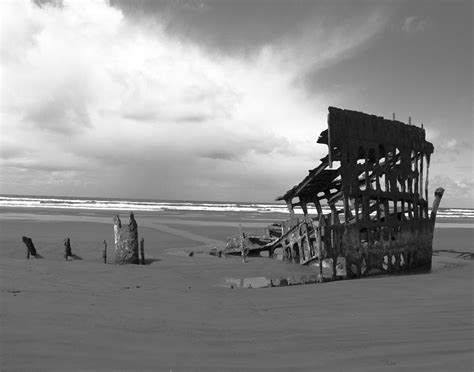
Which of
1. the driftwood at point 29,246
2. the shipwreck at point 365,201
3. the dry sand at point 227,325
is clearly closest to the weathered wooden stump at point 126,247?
the dry sand at point 227,325

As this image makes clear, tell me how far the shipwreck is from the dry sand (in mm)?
2072

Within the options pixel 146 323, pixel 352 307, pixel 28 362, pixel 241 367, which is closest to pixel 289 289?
pixel 352 307

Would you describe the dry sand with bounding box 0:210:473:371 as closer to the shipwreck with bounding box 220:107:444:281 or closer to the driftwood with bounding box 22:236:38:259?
the shipwreck with bounding box 220:107:444:281

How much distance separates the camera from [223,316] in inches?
203

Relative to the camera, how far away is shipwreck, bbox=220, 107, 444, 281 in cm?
1021

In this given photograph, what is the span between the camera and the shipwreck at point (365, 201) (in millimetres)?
10211

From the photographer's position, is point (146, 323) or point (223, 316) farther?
point (223, 316)

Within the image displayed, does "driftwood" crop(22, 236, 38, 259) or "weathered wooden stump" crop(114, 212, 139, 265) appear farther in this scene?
"driftwood" crop(22, 236, 38, 259)

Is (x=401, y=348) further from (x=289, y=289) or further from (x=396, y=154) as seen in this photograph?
(x=396, y=154)

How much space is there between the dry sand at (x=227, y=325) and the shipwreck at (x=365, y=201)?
6.80 feet

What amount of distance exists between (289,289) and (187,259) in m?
6.42

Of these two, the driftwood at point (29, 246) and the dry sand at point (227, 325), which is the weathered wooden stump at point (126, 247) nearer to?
the dry sand at point (227, 325)

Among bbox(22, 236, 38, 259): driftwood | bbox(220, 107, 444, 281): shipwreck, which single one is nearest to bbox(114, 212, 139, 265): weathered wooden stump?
bbox(22, 236, 38, 259): driftwood

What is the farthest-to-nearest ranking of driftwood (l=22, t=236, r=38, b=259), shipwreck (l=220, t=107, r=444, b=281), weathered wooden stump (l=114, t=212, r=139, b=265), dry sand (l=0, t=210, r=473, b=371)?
driftwood (l=22, t=236, r=38, b=259) < weathered wooden stump (l=114, t=212, r=139, b=265) < shipwreck (l=220, t=107, r=444, b=281) < dry sand (l=0, t=210, r=473, b=371)
